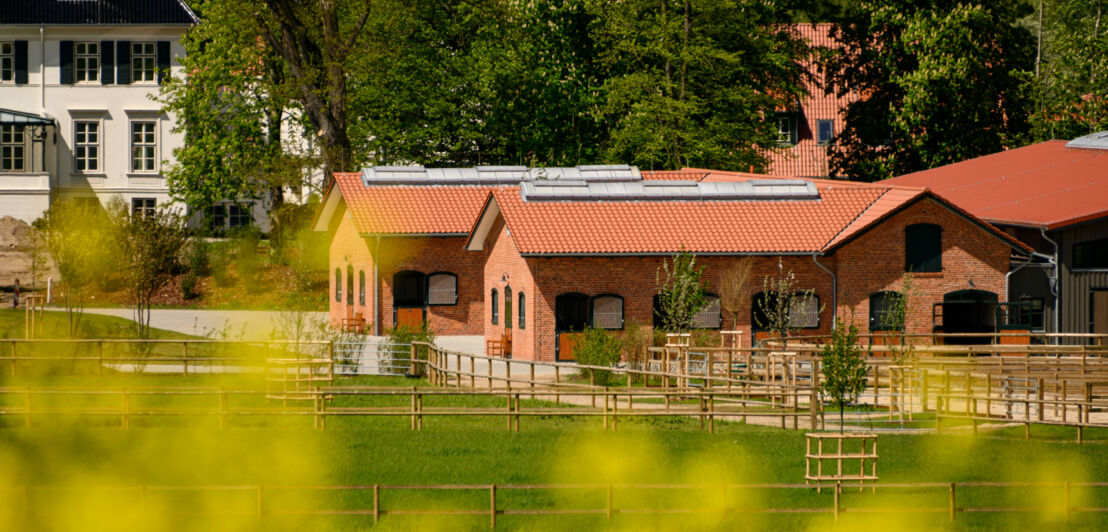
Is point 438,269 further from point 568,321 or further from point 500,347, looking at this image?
point 568,321

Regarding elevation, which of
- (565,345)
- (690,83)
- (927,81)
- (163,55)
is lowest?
(565,345)

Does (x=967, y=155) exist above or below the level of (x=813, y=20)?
below

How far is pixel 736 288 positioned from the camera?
4303 centimetres

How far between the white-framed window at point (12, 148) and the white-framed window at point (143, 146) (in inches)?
185

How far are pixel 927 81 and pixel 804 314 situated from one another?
20.4 meters

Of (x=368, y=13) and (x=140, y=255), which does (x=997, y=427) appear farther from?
(x=368, y=13)

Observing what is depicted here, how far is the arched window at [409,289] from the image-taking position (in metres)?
50.4

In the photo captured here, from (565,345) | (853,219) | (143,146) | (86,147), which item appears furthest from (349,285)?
(86,147)

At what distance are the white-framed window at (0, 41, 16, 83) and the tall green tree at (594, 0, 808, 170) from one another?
27139mm

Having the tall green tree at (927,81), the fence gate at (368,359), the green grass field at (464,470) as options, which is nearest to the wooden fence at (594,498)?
the green grass field at (464,470)

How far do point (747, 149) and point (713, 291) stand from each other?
2163cm

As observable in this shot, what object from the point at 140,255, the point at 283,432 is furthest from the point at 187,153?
the point at 283,432

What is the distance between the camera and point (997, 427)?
2984cm

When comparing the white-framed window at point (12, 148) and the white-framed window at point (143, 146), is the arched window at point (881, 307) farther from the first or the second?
the white-framed window at point (12, 148)
